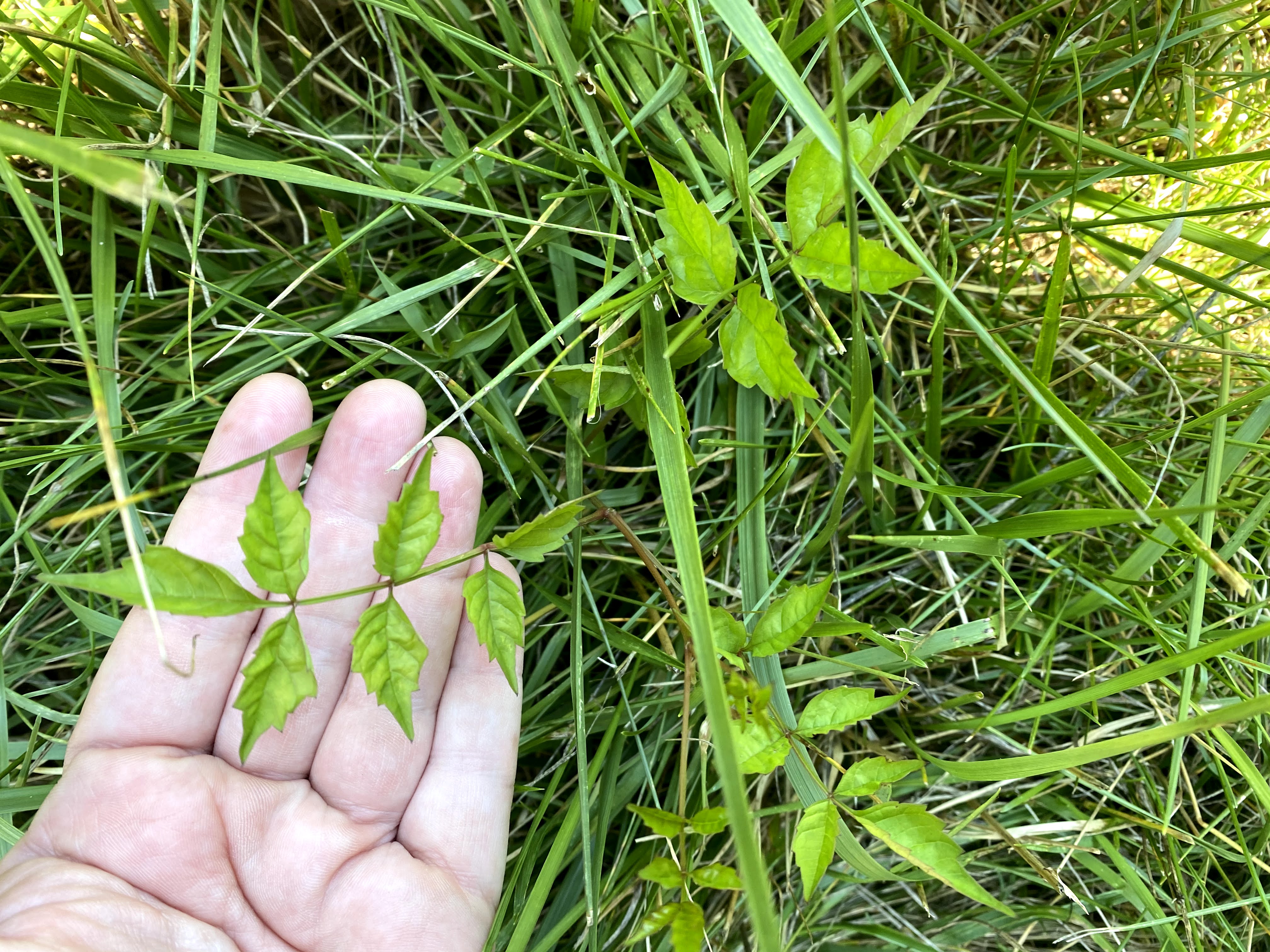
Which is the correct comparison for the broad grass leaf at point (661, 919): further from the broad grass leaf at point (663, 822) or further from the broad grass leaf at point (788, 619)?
the broad grass leaf at point (788, 619)

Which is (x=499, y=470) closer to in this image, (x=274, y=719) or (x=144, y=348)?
(x=274, y=719)

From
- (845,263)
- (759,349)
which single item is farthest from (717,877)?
(845,263)

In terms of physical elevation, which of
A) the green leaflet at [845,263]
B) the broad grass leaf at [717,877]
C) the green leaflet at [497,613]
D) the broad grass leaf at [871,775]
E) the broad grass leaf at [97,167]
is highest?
the broad grass leaf at [97,167]

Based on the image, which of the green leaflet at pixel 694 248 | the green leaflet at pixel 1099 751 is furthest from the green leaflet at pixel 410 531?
the green leaflet at pixel 1099 751

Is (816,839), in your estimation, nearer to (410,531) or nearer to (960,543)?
(960,543)

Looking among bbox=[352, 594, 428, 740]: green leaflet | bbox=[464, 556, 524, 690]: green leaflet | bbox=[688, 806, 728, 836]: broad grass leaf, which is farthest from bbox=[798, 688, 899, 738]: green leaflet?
bbox=[352, 594, 428, 740]: green leaflet
